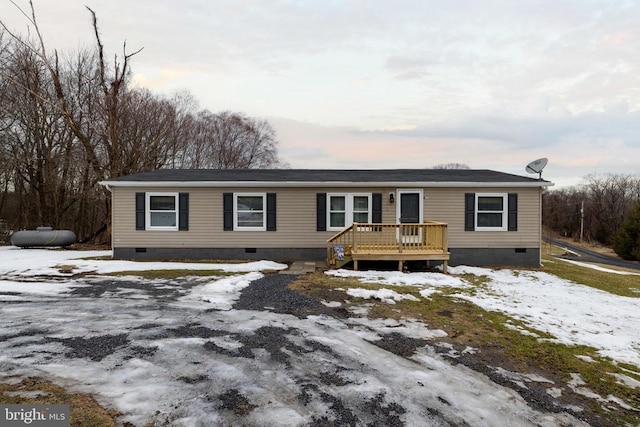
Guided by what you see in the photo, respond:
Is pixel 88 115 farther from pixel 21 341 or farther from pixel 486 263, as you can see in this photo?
pixel 486 263

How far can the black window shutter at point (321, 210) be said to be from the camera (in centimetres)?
1130

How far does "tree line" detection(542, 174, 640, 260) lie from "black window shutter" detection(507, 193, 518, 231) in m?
38.9

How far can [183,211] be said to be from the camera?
445 inches

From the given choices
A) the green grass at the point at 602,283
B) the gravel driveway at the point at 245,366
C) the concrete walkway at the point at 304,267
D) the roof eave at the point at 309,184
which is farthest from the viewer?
the roof eave at the point at 309,184

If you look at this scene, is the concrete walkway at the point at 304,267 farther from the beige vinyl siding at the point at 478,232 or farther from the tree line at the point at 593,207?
the tree line at the point at 593,207

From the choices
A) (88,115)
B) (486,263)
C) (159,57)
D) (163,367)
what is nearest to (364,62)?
(486,263)

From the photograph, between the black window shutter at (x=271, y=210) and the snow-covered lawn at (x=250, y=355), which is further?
the black window shutter at (x=271, y=210)

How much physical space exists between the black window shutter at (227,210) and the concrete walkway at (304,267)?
8.35 feet

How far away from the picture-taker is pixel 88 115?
19328 millimetres

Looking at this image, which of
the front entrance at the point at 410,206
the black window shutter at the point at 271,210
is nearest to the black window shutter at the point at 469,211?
the front entrance at the point at 410,206

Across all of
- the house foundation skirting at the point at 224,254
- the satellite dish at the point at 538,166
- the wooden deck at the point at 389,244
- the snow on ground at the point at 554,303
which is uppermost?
the satellite dish at the point at 538,166

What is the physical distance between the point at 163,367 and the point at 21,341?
2000 millimetres

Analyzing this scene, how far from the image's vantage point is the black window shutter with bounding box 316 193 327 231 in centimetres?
1130

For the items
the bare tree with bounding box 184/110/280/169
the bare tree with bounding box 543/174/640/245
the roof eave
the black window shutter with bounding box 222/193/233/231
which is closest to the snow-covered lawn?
the black window shutter with bounding box 222/193/233/231
